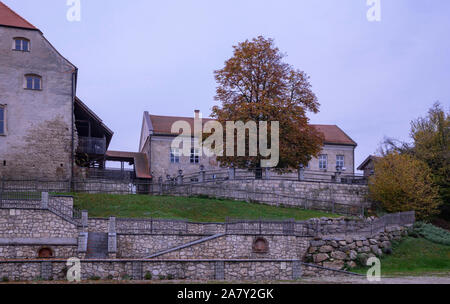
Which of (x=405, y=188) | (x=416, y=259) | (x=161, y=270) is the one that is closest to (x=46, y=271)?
(x=161, y=270)

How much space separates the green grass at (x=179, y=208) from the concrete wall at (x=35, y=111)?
4.52m

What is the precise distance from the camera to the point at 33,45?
3788cm

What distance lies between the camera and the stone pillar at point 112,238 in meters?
25.4

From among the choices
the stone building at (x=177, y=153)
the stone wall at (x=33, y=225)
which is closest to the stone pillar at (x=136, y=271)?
the stone wall at (x=33, y=225)

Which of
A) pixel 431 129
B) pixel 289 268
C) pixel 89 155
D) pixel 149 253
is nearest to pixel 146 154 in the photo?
pixel 89 155

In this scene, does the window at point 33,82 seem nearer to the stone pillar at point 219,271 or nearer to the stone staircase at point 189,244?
the stone staircase at point 189,244

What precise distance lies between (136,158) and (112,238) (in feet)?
86.7

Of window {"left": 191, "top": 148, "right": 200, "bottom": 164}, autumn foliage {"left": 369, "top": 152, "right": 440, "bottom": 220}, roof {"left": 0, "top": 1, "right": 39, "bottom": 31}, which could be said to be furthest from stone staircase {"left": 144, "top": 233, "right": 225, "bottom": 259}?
window {"left": 191, "top": 148, "right": 200, "bottom": 164}

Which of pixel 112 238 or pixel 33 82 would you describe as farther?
pixel 33 82

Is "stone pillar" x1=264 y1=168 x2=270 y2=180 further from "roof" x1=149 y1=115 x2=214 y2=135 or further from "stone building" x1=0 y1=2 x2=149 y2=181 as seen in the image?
"roof" x1=149 y1=115 x2=214 y2=135

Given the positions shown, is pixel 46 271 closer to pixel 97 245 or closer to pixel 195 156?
pixel 97 245

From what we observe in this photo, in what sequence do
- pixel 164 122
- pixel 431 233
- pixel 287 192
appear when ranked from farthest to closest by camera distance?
pixel 164 122 → pixel 287 192 → pixel 431 233

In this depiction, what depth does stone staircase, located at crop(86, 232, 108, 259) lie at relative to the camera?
25.4 meters

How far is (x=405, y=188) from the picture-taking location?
3625cm
